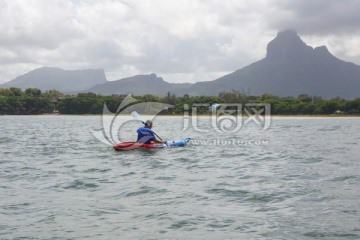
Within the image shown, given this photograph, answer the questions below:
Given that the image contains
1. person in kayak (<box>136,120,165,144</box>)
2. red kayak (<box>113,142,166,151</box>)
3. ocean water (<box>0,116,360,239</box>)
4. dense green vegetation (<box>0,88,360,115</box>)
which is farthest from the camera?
dense green vegetation (<box>0,88,360,115</box>)

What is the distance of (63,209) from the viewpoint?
38.2ft

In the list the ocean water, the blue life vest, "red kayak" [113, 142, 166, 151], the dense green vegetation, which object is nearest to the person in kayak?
the blue life vest

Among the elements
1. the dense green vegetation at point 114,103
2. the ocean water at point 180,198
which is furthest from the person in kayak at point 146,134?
the dense green vegetation at point 114,103

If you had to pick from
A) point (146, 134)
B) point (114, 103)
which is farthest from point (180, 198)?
point (114, 103)

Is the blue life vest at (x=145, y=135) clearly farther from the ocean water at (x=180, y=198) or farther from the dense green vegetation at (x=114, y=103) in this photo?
the dense green vegetation at (x=114, y=103)

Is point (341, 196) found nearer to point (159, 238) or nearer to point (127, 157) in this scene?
point (159, 238)

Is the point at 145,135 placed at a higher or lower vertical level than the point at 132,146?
higher

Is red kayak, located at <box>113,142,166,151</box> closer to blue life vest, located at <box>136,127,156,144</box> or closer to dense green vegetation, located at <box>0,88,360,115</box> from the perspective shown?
blue life vest, located at <box>136,127,156,144</box>

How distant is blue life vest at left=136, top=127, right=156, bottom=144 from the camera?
26734 millimetres

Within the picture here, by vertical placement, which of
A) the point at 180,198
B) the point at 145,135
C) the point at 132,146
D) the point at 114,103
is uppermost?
the point at 114,103

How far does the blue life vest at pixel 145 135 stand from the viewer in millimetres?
26734

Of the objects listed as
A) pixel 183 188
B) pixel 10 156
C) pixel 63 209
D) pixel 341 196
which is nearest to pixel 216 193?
pixel 183 188

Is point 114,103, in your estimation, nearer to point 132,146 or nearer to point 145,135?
point 132,146

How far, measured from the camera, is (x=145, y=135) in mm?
26844
